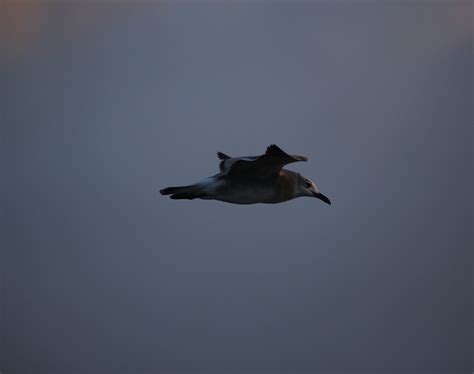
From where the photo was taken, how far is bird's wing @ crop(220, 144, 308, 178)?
6.66 m

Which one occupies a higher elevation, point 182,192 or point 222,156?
point 222,156

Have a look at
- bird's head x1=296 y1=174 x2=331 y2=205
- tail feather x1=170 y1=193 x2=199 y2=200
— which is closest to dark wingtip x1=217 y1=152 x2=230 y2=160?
bird's head x1=296 y1=174 x2=331 y2=205

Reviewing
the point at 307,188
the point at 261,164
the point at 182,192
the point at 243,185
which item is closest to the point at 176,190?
the point at 182,192

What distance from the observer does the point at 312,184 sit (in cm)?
805

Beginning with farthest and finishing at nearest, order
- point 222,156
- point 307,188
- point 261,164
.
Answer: point 222,156 → point 307,188 → point 261,164

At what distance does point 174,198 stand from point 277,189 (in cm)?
106

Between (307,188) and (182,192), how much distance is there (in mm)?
1480

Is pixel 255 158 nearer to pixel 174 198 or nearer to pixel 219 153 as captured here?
pixel 174 198

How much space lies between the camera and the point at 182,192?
7.31 metres

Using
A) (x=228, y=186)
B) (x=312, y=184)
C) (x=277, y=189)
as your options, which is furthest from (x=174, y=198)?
(x=312, y=184)

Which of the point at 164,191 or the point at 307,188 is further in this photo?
the point at 307,188

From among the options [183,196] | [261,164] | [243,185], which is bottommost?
[183,196]

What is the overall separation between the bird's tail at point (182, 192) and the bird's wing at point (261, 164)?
35cm

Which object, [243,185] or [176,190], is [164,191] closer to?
[176,190]
